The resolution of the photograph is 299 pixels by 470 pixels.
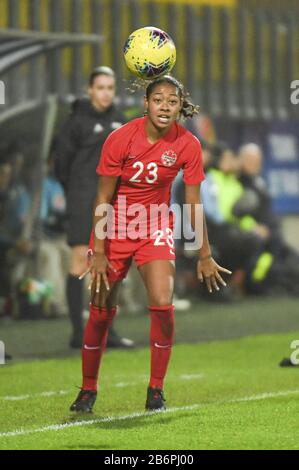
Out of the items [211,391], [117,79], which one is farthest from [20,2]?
[211,391]

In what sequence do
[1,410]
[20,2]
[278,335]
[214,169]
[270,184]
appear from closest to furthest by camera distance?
[1,410]
[278,335]
[20,2]
[214,169]
[270,184]

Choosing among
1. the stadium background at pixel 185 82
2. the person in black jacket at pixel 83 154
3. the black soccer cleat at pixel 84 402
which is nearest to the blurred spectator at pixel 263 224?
the stadium background at pixel 185 82

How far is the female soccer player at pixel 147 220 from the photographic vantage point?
8094 mm

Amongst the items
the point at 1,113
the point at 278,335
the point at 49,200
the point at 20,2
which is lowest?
the point at 278,335

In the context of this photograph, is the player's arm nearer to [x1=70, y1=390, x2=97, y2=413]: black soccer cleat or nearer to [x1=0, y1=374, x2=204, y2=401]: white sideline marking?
[x1=70, y1=390, x2=97, y2=413]: black soccer cleat

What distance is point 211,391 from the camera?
938 centimetres

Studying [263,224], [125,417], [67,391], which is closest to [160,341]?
[125,417]

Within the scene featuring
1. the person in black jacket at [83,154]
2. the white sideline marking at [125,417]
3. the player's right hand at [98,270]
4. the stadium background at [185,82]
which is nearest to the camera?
the white sideline marking at [125,417]

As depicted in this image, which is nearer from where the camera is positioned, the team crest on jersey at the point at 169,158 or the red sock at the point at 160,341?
the team crest on jersey at the point at 169,158

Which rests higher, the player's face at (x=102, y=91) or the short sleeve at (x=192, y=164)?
the player's face at (x=102, y=91)

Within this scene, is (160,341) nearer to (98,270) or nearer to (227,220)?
(98,270)

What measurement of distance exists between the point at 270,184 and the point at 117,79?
2.85m

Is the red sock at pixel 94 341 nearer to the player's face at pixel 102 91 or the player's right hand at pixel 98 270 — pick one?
the player's right hand at pixel 98 270

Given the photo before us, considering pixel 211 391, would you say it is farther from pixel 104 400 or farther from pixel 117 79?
pixel 117 79
